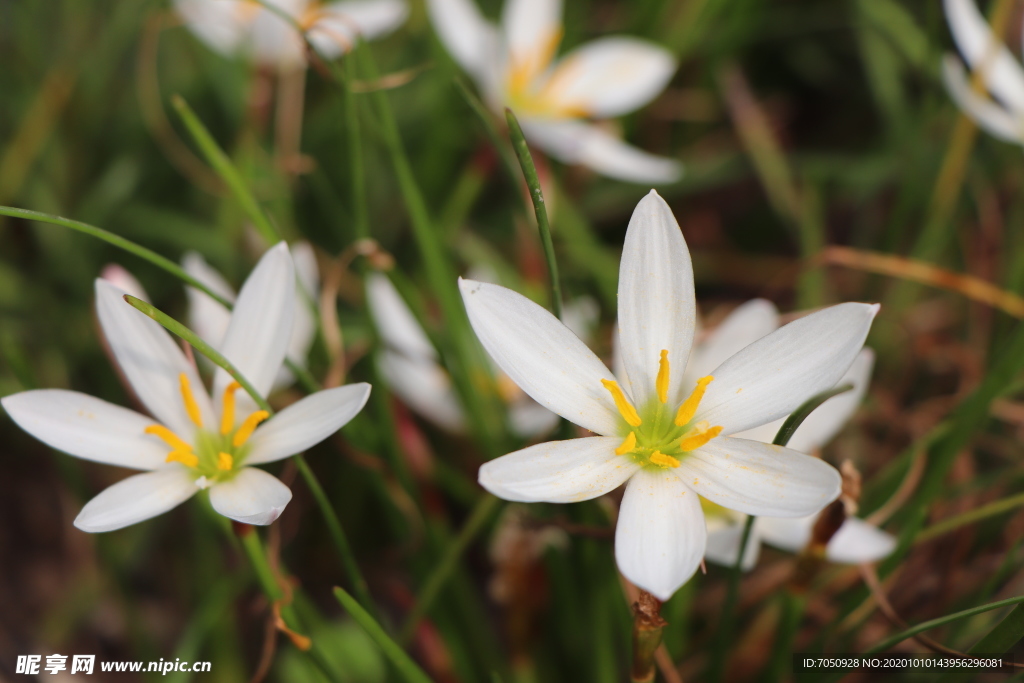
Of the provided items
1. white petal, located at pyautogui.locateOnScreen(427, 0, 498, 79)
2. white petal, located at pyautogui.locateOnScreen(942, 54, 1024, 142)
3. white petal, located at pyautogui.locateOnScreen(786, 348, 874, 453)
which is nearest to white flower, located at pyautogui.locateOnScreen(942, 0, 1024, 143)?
white petal, located at pyautogui.locateOnScreen(942, 54, 1024, 142)

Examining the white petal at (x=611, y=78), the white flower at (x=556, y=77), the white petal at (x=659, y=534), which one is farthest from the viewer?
the white petal at (x=611, y=78)

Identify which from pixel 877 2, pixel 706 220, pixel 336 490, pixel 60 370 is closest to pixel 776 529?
pixel 336 490

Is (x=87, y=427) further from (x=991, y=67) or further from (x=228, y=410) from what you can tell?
(x=991, y=67)

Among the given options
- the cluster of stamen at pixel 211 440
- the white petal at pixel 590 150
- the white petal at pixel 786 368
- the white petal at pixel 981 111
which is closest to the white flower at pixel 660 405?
the white petal at pixel 786 368

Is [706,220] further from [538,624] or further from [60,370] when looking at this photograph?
[60,370]

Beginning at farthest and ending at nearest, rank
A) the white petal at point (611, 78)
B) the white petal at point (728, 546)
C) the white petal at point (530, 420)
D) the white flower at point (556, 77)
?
the white petal at point (611, 78), the white flower at point (556, 77), the white petal at point (530, 420), the white petal at point (728, 546)

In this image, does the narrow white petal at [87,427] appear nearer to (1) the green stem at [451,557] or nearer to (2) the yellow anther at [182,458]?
(2) the yellow anther at [182,458]
